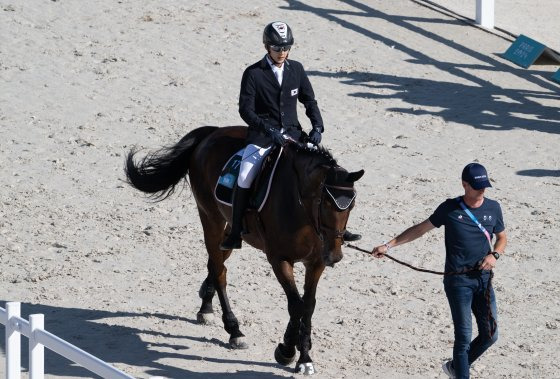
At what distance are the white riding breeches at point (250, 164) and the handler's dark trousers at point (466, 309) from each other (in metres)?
2.01

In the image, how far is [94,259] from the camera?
12078mm

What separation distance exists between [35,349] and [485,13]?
14693mm

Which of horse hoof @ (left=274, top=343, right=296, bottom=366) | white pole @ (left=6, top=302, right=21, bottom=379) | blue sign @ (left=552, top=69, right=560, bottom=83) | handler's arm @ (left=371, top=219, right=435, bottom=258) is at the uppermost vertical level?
blue sign @ (left=552, top=69, right=560, bottom=83)

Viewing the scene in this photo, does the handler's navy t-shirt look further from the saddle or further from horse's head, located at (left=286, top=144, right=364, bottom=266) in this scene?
the saddle

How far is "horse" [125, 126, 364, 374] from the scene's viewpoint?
8852 millimetres

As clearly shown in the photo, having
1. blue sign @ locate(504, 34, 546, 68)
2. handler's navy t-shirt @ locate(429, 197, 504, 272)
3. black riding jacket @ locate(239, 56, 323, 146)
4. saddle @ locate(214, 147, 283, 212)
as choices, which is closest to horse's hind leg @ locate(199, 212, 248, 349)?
saddle @ locate(214, 147, 283, 212)

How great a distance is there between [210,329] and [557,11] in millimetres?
15054

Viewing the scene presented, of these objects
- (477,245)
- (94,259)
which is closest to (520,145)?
(94,259)

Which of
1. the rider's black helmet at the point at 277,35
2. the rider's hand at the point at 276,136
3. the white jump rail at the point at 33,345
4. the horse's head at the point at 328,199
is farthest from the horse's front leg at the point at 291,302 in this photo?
the white jump rail at the point at 33,345

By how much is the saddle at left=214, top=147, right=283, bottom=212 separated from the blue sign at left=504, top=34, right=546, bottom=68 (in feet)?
33.8

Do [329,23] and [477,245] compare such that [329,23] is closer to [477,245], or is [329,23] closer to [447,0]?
[447,0]

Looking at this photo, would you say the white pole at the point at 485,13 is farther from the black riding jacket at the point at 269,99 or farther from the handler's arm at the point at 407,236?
the handler's arm at the point at 407,236

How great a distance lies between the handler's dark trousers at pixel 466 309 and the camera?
8.54 metres

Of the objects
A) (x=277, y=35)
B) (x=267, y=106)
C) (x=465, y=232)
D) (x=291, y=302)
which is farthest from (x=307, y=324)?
(x=277, y=35)
